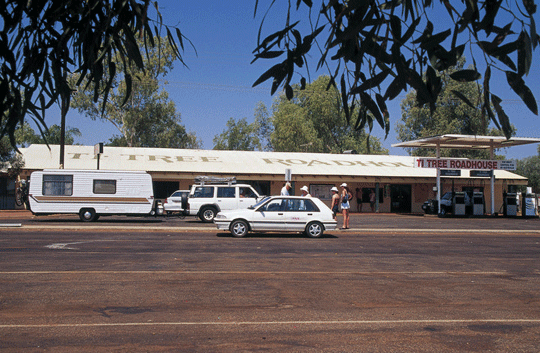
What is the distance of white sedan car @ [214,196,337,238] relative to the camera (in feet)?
57.1

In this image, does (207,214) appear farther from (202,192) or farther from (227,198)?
(227,198)

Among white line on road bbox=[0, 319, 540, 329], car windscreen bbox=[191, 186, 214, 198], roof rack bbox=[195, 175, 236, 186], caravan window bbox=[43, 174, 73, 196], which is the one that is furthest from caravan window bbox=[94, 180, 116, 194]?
white line on road bbox=[0, 319, 540, 329]

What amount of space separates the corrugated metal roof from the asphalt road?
73.0ft

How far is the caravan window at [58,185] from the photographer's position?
945 inches

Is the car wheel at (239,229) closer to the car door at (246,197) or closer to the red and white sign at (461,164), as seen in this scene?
the car door at (246,197)

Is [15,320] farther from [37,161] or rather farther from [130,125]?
[130,125]

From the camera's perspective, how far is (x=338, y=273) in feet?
32.8

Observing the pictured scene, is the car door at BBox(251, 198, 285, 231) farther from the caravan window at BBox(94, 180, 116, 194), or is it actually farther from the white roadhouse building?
the white roadhouse building

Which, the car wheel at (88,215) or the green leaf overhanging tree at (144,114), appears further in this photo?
the green leaf overhanging tree at (144,114)

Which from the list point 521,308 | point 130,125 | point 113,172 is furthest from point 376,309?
point 130,125

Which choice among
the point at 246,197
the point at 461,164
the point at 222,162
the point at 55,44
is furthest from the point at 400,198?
the point at 55,44

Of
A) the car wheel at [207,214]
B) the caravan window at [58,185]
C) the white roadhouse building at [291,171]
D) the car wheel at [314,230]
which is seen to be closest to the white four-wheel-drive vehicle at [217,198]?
the car wheel at [207,214]

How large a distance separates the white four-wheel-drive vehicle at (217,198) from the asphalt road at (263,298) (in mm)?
9684

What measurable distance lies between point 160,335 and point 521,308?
5195 millimetres
